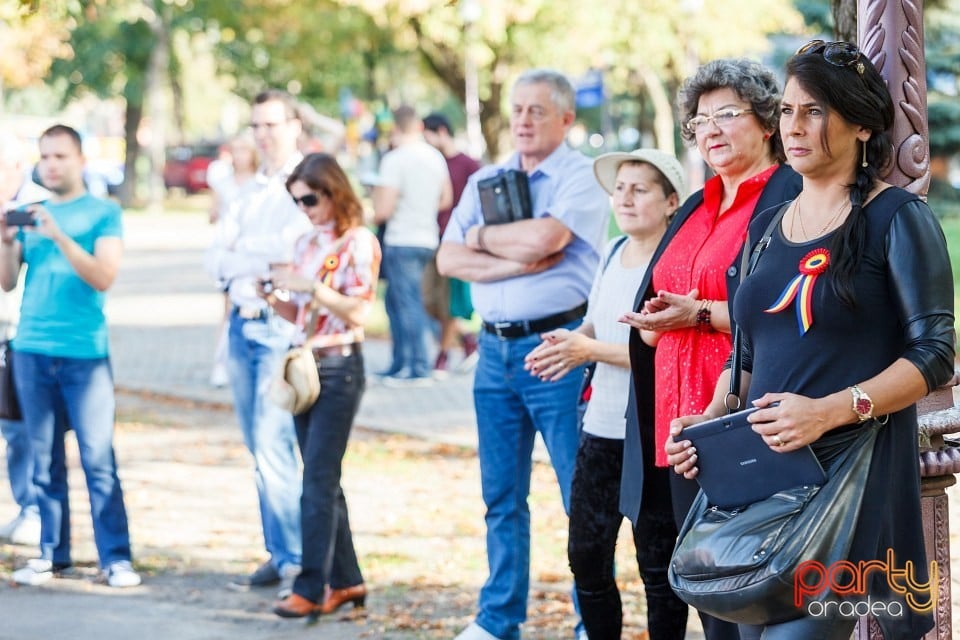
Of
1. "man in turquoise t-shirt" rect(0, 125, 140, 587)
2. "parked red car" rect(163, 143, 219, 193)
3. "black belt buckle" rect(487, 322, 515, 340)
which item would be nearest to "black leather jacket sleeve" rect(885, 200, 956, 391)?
"black belt buckle" rect(487, 322, 515, 340)

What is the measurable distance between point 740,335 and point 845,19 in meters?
2.22

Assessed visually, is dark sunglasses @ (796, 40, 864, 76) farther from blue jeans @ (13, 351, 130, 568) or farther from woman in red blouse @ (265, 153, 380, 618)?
blue jeans @ (13, 351, 130, 568)

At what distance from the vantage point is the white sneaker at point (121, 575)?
269 inches

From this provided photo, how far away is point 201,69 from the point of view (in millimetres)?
73938

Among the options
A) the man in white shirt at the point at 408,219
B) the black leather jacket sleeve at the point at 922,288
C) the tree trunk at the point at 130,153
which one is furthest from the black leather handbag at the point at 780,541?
the tree trunk at the point at 130,153

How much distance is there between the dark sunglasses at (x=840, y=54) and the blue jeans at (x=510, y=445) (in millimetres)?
2398

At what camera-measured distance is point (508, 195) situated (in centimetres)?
573

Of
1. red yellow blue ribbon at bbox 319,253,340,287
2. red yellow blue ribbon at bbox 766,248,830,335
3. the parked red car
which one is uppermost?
the parked red car

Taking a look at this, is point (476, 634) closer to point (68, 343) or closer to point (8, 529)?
point (68, 343)

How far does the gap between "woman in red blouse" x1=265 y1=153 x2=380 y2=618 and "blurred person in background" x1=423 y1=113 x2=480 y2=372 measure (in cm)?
611

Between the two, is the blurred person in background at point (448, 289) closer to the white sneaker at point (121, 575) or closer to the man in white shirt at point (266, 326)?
the man in white shirt at point (266, 326)

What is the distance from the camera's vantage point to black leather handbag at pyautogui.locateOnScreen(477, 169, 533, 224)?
5.72 metres

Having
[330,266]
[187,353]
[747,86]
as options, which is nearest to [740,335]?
[747,86]

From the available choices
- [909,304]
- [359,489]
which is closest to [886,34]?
[909,304]
